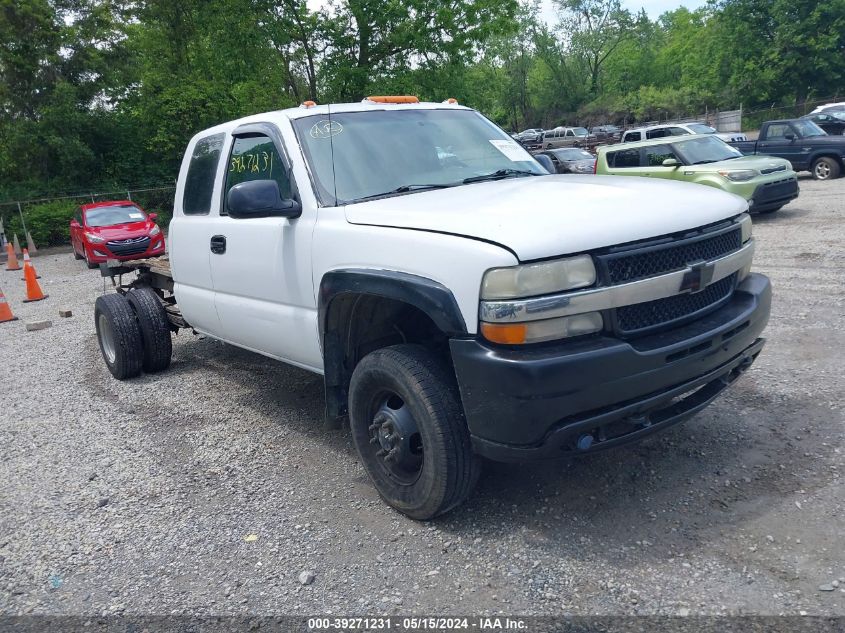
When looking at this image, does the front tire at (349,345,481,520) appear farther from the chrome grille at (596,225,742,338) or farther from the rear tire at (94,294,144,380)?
the rear tire at (94,294,144,380)

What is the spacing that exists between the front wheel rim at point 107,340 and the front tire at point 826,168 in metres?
17.0

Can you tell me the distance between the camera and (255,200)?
361 centimetres

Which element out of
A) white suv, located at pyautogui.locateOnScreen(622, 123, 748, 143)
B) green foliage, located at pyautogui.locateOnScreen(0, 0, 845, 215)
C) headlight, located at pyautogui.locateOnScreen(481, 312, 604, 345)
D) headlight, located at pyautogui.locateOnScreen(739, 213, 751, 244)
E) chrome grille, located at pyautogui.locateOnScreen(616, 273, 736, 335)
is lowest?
white suv, located at pyautogui.locateOnScreen(622, 123, 748, 143)

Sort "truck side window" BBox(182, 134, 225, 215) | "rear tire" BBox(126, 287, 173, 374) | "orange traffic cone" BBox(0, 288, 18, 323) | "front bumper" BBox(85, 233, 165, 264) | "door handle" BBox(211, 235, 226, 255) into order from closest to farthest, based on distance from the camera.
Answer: "door handle" BBox(211, 235, 226, 255), "truck side window" BBox(182, 134, 225, 215), "rear tire" BBox(126, 287, 173, 374), "orange traffic cone" BBox(0, 288, 18, 323), "front bumper" BBox(85, 233, 165, 264)

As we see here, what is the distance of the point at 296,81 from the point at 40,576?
77.9ft

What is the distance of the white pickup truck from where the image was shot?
279cm

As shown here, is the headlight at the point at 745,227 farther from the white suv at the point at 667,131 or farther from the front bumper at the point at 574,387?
the white suv at the point at 667,131

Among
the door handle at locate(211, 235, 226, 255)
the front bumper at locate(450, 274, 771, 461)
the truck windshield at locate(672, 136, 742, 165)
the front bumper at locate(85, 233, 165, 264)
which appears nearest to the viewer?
the front bumper at locate(450, 274, 771, 461)

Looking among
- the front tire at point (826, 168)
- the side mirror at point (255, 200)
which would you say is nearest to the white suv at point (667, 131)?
the front tire at point (826, 168)

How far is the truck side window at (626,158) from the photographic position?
536 inches

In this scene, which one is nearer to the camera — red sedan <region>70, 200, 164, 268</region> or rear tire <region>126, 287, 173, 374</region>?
rear tire <region>126, 287, 173, 374</region>

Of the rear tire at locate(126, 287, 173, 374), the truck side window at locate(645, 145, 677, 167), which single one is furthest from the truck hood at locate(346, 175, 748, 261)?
Answer: the truck side window at locate(645, 145, 677, 167)

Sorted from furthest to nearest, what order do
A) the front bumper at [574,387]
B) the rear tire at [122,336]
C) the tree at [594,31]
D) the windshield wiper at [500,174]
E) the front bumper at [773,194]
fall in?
the tree at [594,31]
the front bumper at [773,194]
the rear tire at [122,336]
the windshield wiper at [500,174]
the front bumper at [574,387]

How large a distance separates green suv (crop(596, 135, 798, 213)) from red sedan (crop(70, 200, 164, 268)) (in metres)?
10.6
